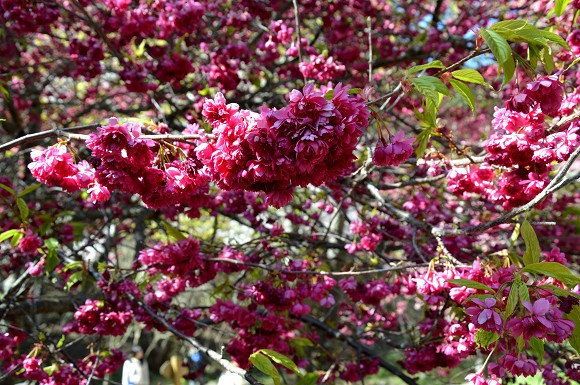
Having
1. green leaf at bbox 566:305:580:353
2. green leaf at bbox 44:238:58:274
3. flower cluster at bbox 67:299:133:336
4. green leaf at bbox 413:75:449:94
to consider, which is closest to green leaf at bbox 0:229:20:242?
green leaf at bbox 44:238:58:274

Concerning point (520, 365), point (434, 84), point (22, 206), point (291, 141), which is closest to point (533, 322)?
point (520, 365)

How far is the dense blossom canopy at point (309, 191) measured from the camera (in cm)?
158

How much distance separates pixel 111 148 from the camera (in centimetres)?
158

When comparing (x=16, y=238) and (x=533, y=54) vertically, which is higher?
(x=533, y=54)

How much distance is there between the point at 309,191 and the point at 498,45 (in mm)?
3332

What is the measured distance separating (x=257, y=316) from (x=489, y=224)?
63.0 inches

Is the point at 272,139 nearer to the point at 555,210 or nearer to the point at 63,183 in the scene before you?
the point at 63,183

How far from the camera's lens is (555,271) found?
1.63 meters

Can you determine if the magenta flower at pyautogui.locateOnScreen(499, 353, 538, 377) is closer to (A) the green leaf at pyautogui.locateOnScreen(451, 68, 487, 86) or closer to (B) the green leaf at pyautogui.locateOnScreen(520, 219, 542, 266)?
(B) the green leaf at pyautogui.locateOnScreen(520, 219, 542, 266)

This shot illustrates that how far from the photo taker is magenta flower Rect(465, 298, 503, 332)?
5.16 ft

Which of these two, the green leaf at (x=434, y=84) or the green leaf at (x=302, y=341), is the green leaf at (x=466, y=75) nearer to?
the green leaf at (x=434, y=84)

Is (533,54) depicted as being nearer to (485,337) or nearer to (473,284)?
(473,284)

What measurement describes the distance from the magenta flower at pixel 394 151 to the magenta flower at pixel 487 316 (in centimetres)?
54

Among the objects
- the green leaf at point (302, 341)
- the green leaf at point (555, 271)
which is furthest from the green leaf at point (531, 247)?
the green leaf at point (302, 341)
